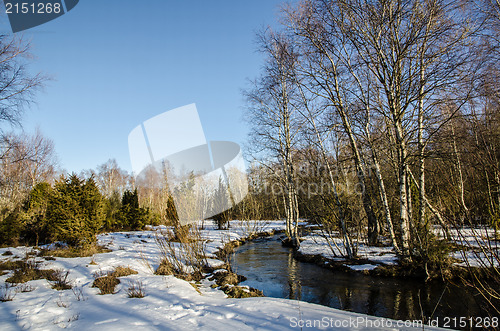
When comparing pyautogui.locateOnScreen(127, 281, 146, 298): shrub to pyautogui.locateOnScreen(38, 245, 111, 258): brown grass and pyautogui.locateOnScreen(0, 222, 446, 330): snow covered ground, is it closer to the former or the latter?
pyautogui.locateOnScreen(0, 222, 446, 330): snow covered ground

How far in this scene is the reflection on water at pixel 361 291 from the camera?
468cm

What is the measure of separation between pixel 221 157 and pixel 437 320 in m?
22.1

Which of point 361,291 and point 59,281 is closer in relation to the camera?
point 59,281

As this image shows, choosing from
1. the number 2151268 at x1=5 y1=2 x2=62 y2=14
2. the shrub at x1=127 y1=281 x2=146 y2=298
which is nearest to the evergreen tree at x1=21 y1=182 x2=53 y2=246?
the number 2151268 at x1=5 y1=2 x2=62 y2=14

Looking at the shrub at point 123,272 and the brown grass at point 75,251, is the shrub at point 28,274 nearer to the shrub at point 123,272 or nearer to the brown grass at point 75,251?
the shrub at point 123,272

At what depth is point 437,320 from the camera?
4137 millimetres

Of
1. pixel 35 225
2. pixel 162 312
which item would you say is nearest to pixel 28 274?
pixel 162 312

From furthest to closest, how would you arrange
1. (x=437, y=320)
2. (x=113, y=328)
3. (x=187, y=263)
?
(x=187, y=263) → (x=437, y=320) → (x=113, y=328)

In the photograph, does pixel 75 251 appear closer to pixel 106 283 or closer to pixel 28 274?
A: pixel 28 274

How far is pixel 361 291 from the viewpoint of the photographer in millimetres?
5852

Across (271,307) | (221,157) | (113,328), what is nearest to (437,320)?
(271,307)

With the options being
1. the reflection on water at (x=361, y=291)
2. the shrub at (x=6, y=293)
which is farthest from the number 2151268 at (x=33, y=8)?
the reflection on water at (x=361, y=291)

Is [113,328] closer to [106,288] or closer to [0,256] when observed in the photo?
[106,288]

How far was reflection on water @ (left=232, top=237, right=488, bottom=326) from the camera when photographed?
15.3 feet
